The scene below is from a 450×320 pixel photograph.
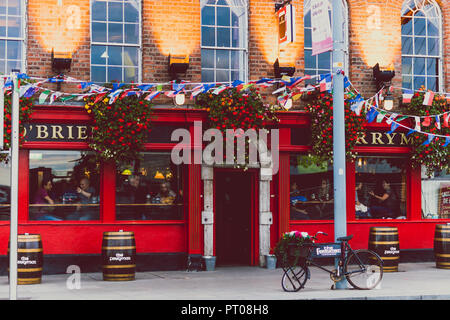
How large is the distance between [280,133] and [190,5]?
348 centimetres

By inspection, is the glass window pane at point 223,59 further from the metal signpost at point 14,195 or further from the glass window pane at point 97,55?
the metal signpost at point 14,195

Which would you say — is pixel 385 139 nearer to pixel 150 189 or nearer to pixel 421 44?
pixel 421 44

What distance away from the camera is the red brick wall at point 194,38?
15.2 m

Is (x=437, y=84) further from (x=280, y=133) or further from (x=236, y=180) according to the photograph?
(x=236, y=180)

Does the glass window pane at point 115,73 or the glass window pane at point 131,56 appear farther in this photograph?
the glass window pane at point 131,56

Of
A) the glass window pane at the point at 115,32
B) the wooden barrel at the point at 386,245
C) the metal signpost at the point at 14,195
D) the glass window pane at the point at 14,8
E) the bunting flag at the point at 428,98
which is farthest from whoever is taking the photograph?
the glass window pane at the point at 115,32

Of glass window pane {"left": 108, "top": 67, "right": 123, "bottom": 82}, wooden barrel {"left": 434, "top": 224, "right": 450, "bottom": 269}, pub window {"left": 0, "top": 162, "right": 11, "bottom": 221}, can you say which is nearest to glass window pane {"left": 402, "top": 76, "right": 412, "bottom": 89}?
wooden barrel {"left": 434, "top": 224, "right": 450, "bottom": 269}

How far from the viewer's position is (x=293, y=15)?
52.0 ft

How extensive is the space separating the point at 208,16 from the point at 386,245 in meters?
6.42

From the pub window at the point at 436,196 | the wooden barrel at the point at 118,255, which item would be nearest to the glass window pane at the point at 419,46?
the pub window at the point at 436,196

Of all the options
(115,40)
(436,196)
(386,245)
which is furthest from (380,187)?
(115,40)

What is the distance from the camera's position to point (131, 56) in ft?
52.3

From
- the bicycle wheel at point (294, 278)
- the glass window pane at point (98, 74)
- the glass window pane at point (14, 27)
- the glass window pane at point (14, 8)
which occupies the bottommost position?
the bicycle wheel at point (294, 278)

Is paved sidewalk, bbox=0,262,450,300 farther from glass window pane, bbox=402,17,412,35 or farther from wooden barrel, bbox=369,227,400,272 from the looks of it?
glass window pane, bbox=402,17,412,35
